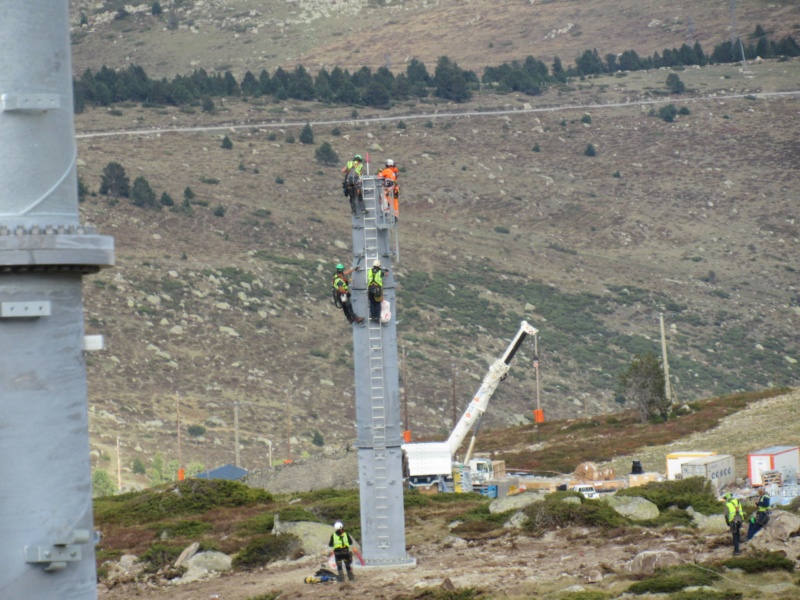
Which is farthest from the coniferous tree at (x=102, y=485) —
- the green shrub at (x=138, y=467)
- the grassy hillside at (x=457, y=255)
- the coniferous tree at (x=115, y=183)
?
the coniferous tree at (x=115, y=183)

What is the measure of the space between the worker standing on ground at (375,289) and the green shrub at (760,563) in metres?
8.44

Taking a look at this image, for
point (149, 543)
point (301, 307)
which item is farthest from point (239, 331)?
point (149, 543)

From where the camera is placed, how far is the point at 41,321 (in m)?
9.35

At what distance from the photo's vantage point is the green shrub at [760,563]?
1000 inches

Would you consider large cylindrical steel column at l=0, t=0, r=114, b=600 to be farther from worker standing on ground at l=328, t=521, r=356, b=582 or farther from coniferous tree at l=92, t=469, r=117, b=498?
coniferous tree at l=92, t=469, r=117, b=498

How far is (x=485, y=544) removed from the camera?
31656 mm

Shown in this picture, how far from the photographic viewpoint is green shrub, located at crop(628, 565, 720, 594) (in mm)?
23797

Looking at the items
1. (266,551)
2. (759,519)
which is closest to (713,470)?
(759,519)

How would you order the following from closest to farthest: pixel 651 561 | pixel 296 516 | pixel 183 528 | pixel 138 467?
pixel 651 561
pixel 296 516
pixel 183 528
pixel 138 467

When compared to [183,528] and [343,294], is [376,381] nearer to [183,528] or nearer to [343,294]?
[343,294]

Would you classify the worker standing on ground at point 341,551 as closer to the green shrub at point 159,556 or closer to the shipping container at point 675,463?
the green shrub at point 159,556

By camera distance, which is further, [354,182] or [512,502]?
[512,502]

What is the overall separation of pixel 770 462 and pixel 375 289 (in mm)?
20693

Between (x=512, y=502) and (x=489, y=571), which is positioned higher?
(x=512, y=502)
